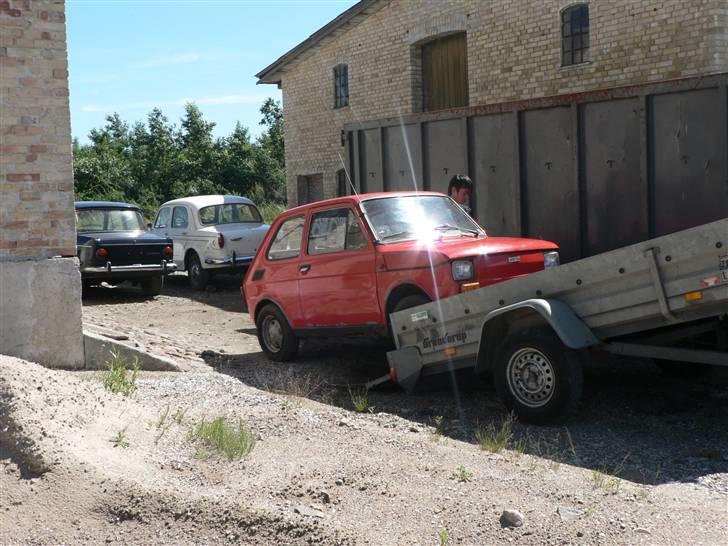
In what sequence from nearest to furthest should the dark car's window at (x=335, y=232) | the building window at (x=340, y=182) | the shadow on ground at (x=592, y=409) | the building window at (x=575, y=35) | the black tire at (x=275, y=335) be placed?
the shadow on ground at (x=592, y=409)
the dark car's window at (x=335, y=232)
the black tire at (x=275, y=335)
the building window at (x=575, y=35)
the building window at (x=340, y=182)

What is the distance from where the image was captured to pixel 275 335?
10023 mm

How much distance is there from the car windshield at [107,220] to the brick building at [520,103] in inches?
175

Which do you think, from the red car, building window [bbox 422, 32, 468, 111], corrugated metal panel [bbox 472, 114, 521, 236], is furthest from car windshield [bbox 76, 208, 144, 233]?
corrugated metal panel [bbox 472, 114, 521, 236]

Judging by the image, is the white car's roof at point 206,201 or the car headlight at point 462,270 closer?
the car headlight at point 462,270

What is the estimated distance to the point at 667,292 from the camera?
6016 mm

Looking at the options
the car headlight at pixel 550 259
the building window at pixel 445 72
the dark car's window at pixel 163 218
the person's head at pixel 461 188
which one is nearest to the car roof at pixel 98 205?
the dark car's window at pixel 163 218

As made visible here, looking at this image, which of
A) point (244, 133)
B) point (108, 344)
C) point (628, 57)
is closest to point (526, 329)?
point (108, 344)

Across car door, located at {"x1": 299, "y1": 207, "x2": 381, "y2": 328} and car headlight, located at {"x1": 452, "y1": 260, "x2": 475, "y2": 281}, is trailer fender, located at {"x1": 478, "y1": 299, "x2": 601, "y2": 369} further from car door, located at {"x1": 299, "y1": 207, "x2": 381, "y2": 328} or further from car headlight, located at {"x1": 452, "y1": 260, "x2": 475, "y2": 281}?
car door, located at {"x1": 299, "y1": 207, "x2": 381, "y2": 328}

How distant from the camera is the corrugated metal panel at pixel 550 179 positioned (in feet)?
33.0

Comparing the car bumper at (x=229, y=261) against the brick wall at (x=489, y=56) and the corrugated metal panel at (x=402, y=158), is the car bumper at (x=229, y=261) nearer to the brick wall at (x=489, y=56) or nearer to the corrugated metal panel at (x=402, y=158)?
the corrugated metal panel at (x=402, y=158)

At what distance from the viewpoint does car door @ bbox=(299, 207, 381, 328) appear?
28.5ft

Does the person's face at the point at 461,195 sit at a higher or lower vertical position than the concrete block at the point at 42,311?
higher

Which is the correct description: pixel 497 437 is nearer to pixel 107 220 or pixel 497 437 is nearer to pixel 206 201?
pixel 107 220

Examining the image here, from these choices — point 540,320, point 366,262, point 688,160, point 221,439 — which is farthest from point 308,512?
point 688,160
